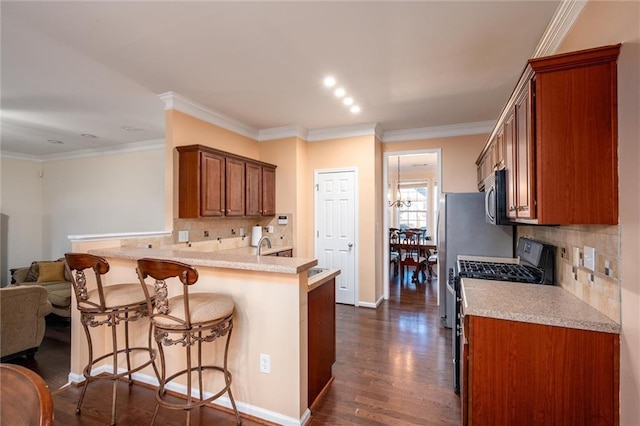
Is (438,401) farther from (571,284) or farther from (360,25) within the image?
(360,25)

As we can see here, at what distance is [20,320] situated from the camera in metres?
2.93

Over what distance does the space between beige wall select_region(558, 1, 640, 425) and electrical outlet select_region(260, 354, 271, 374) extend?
1.82 metres

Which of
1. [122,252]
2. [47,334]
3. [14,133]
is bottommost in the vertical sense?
[47,334]

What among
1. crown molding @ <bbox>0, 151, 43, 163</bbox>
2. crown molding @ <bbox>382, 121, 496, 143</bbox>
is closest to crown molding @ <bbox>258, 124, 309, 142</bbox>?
crown molding @ <bbox>382, 121, 496, 143</bbox>

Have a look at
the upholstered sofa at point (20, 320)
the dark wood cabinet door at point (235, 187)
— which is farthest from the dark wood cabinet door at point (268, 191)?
the upholstered sofa at point (20, 320)

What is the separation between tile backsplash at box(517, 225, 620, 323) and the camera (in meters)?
1.38

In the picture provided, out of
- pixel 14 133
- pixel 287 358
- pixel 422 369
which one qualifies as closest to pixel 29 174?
pixel 14 133

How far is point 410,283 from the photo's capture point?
5.94 metres

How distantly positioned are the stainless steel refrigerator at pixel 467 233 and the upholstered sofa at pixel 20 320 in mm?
4437

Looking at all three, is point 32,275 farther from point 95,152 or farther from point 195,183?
point 195,183

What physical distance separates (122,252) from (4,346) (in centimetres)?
183

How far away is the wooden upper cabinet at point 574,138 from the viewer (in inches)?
55.1

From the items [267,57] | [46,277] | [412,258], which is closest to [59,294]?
[46,277]

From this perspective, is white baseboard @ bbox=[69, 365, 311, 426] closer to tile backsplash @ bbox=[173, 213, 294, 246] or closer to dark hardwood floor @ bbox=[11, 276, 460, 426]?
dark hardwood floor @ bbox=[11, 276, 460, 426]
